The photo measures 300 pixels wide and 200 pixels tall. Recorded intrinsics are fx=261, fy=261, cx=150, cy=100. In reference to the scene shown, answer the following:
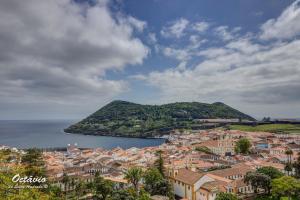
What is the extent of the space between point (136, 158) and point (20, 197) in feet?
250

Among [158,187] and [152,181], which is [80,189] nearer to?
[152,181]

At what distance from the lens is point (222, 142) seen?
378 ft

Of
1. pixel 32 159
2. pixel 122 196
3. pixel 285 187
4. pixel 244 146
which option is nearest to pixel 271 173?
pixel 285 187

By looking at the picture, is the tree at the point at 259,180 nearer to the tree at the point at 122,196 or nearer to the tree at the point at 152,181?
the tree at the point at 152,181

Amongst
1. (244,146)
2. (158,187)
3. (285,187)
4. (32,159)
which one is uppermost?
(32,159)

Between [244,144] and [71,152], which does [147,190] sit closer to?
[244,144]

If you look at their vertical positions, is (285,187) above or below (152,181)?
above

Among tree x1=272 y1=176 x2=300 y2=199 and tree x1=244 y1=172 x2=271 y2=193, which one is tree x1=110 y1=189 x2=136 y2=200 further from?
tree x1=272 y1=176 x2=300 y2=199

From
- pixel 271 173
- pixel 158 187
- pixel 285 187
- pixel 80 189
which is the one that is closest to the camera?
pixel 285 187

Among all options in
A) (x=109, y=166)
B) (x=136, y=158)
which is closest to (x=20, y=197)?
(x=109, y=166)

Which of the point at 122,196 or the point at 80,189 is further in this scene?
the point at 80,189

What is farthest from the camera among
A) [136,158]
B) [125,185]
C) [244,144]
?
[244,144]

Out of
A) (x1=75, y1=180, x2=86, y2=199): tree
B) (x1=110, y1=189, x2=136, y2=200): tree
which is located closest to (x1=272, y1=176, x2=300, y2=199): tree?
(x1=110, y1=189, x2=136, y2=200): tree

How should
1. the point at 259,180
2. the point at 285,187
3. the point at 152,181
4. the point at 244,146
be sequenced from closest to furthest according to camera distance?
the point at 285,187 → the point at 259,180 → the point at 152,181 → the point at 244,146
